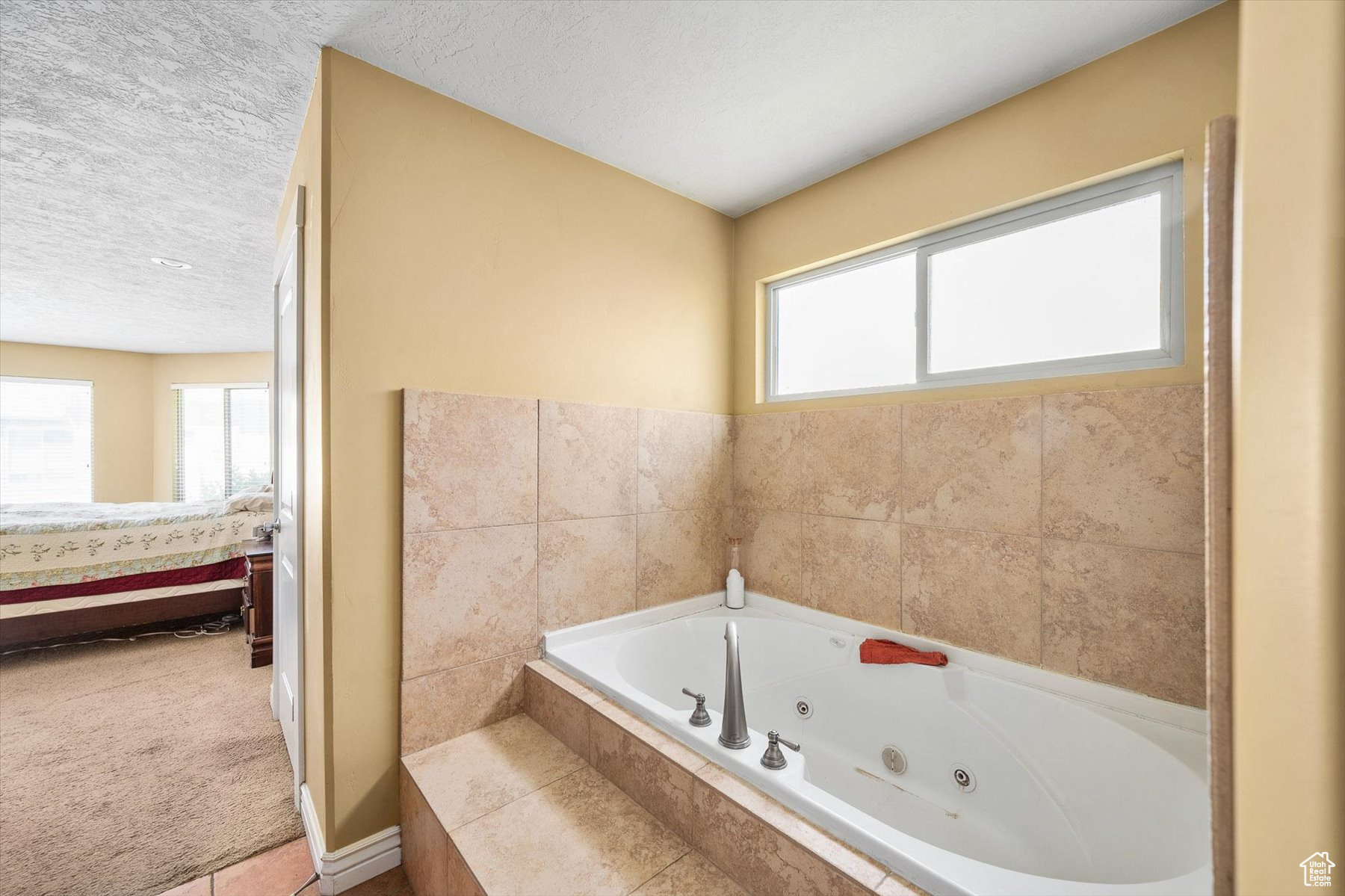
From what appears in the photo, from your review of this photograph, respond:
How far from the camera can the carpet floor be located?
180cm

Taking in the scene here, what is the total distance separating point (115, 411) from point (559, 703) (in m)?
7.11

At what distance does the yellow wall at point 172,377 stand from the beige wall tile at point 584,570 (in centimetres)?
589

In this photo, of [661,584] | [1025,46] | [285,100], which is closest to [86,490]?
[285,100]

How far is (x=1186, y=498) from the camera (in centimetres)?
156

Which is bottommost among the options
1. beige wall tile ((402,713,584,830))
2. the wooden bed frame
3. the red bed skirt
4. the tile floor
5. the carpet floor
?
the tile floor

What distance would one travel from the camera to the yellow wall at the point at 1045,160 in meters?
1.58

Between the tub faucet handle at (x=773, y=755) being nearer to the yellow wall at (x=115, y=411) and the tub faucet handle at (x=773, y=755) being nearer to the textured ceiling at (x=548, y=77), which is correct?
the textured ceiling at (x=548, y=77)

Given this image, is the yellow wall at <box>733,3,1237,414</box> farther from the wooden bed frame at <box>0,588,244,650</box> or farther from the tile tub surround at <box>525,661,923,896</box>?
the wooden bed frame at <box>0,588,244,650</box>

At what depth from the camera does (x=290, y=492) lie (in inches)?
87.0

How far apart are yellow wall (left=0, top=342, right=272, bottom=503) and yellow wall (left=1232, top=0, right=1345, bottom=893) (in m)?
7.75

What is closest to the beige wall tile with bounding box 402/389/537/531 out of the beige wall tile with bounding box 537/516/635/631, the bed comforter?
the beige wall tile with bounding box 537/516/635/631

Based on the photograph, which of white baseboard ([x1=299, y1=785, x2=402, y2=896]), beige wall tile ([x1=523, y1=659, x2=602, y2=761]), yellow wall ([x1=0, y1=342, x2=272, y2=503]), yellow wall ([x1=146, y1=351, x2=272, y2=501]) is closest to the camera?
white baseboard ([x1=299, y1=785, x2=402, y2=896])

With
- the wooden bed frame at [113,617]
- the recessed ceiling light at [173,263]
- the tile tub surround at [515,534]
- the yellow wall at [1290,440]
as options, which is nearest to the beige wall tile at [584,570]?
the tile tub surround at [515,534]

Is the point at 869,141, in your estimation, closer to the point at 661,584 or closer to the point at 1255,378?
the point at 661,584
